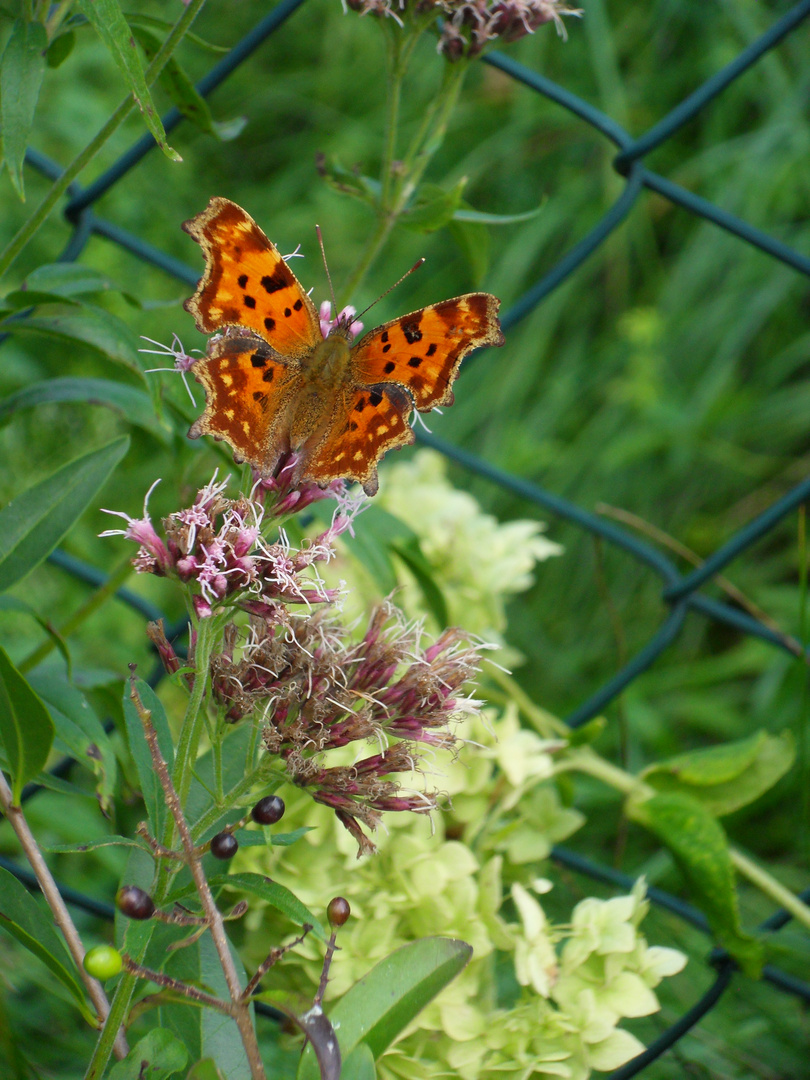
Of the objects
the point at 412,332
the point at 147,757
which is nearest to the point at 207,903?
the point at 147,757

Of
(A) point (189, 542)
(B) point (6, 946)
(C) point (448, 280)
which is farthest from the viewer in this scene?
(C) point (448, 280)

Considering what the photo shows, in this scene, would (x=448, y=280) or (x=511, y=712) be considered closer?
(x=511, y=712)

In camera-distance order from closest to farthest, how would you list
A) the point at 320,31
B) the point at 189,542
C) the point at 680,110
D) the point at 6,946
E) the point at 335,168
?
1. the point at 189,542
2. the point at 335,168
3. the point at 680,110
4. the point at 6,946
5. the point at 320,31

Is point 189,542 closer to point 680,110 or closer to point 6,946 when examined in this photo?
point 680,110

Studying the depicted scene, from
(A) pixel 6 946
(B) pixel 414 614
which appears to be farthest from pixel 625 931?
(A) pixel 6 946

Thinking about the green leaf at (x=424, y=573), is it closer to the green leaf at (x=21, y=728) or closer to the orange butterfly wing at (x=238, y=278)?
the orange butterfly wing at (x=238, y=278)

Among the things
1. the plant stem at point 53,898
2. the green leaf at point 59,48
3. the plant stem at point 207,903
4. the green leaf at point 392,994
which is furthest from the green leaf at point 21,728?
the green leaf at point 59,48
